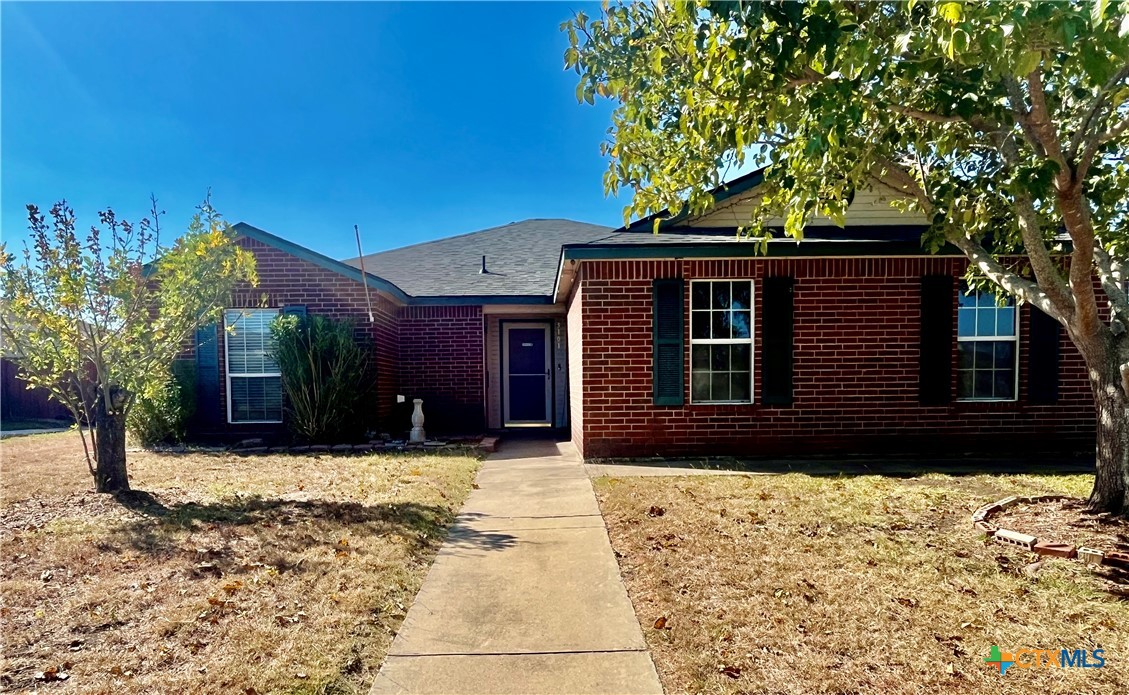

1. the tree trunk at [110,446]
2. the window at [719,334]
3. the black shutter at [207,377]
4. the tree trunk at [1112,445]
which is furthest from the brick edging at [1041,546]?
the black shutter at [207,377]

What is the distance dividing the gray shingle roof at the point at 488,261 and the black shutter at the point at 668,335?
3301 millimetres

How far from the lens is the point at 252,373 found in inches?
376

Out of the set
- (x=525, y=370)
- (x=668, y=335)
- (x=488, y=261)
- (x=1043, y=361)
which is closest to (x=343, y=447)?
(x=525, y=370)

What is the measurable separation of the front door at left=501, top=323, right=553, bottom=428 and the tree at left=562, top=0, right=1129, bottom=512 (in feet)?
21.2

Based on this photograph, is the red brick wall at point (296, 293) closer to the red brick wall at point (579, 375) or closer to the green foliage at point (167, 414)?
the green foliage at point (167, 414)

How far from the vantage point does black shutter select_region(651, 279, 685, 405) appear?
744 centimetres

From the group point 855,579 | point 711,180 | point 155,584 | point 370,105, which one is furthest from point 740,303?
point 370,105

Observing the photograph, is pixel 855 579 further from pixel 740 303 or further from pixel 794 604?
pixel 740 303

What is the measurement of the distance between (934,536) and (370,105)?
10.8 meters

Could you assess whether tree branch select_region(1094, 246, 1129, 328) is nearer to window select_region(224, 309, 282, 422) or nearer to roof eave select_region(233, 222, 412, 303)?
roof eave select_region(233, 222, 412, 303)

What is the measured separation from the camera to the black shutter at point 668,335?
7.44m

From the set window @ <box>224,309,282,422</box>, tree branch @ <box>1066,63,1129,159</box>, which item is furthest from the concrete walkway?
window @ <box>224,309,282,422</box>

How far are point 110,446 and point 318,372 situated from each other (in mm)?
3459

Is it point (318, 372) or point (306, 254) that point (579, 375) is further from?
point (306, 254)
